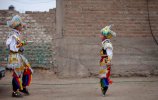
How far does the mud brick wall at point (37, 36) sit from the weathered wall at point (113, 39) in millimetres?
355

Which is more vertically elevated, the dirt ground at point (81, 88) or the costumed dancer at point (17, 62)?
the costumed dancer at point (17, 62)

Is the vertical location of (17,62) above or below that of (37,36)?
below

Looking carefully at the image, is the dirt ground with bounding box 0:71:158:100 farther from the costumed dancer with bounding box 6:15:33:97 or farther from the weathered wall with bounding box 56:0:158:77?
the weathered wall with bounding box 56:0:158:77

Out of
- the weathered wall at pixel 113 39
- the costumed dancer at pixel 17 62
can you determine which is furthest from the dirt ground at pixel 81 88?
the weathered wall at pixel 113 39

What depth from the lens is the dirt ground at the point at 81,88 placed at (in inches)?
359

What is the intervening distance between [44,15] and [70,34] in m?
1.04

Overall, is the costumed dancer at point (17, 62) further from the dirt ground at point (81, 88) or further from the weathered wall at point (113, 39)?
the weathered wall at point (113, 39)

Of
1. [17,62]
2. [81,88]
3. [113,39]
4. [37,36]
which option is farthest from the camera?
[37,36]

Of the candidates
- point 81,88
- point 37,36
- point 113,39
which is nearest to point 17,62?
point 81,88

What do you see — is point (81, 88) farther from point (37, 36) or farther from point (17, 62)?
point (37, 36)

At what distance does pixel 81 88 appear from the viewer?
35.5ft

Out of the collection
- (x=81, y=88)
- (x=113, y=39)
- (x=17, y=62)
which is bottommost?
(x=81, y=88)

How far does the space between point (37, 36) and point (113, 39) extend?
7.83 ft

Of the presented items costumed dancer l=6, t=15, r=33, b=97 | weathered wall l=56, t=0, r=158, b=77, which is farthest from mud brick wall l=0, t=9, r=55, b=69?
costumed dancer l=6, t=15, r=33, b=97
